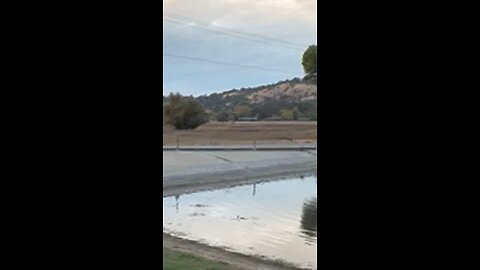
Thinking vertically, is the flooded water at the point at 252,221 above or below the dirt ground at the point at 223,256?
above

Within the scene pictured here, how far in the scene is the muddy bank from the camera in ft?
31.8

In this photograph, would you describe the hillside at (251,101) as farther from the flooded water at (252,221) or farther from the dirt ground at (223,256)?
the dirt ground at (223,256)

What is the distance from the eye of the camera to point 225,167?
1152cm

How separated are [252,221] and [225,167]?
4.99 metres

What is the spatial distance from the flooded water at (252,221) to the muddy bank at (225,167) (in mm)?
745

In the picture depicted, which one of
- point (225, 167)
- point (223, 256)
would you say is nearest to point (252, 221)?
point (223, 256)

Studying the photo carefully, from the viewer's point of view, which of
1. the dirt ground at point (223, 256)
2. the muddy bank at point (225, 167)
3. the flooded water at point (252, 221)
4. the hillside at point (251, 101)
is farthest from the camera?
the muddy bank at point (225, 167)

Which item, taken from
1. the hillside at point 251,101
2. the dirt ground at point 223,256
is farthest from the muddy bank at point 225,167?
the dirt ground at point 223,256

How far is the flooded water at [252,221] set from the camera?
5219 millimetres

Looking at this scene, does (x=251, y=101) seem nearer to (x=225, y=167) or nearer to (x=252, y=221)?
(x=252, y=221)
